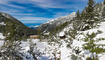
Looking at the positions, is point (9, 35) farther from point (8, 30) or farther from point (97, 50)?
point (97, 50)

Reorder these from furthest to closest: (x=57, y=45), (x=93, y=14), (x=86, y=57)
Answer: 1. (x=93, y=14)
2. (x=57, y=45)
3. (x=86, y=57)

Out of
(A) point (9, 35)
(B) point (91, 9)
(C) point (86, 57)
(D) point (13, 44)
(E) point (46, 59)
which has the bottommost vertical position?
(E) point (46, 59)

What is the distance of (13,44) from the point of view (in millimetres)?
14016

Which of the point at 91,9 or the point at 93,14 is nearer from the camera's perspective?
the point at 93,14

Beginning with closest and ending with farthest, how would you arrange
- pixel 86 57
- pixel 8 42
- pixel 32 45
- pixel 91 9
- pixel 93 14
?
pixel 8 42 → pixel 86 57 → pixel 32 45 → pixel 93 14 → pixel 91 9

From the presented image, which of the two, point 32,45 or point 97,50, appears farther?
point 32,45

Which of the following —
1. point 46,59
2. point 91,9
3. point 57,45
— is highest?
point 91,9

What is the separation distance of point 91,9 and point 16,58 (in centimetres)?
3345

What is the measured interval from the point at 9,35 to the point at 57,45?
1794 cm

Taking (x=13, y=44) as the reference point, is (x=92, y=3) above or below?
above

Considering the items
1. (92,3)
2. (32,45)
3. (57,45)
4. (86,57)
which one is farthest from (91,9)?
(86,57)

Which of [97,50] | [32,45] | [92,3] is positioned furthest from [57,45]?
[92,3]

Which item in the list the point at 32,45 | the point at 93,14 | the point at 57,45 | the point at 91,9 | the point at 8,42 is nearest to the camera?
the point at 8,42

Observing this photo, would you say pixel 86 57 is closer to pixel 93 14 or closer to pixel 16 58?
pixel 16 58
